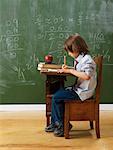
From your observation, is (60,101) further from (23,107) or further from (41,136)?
(23,107)

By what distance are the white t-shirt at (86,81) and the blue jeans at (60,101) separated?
0.21ft

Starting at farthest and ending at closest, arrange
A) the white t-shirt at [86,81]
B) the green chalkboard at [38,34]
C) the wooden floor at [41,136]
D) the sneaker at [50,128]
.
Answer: the green chalkboard at [38,34]
the sneaker at [50,128]
the white t-shirt at [86,81]
the wooden floor at [41,136]

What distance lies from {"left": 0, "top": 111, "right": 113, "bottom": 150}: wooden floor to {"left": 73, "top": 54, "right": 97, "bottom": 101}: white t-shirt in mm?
432

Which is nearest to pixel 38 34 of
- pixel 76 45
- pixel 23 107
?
pixel 23 107

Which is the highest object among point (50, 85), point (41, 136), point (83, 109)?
point (50, 85)

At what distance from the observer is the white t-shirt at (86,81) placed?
3.26 metres

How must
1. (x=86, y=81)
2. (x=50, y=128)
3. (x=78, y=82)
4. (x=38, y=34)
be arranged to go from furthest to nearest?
(x=38, y=34)
(x=50, y=128)
(x=78, y=82)
(x=86, y=81)

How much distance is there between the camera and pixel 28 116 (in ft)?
13.8

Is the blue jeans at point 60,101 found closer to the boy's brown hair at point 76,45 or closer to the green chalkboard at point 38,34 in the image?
the boy's brown hair at point 76,45

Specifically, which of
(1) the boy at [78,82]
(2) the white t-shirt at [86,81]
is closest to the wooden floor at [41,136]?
(1) the boy at [78,82]

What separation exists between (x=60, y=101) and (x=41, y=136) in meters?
0.40

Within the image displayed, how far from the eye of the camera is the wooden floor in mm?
3104

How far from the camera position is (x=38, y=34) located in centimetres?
444

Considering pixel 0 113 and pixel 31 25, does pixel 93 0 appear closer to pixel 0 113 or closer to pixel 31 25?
pixel 31 25
